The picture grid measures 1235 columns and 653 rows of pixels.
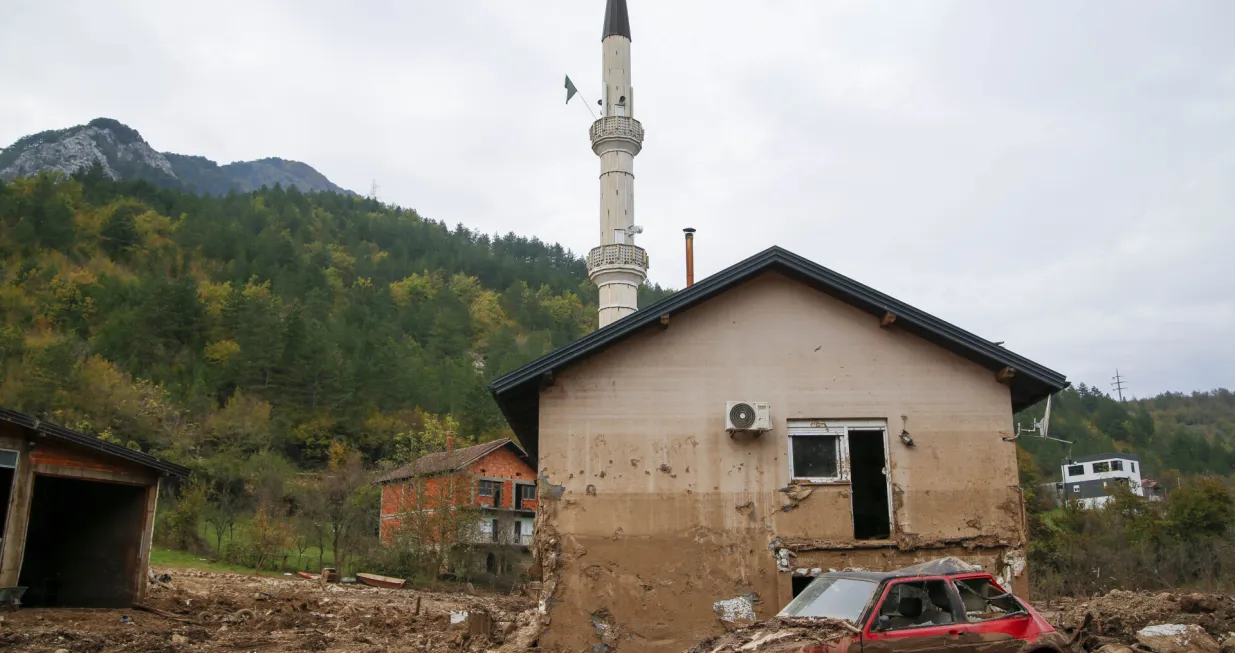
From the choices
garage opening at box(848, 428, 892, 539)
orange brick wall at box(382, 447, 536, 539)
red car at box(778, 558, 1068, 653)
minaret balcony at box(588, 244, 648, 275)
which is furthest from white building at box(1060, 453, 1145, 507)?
red car at box(778, 558, 1068, 653)

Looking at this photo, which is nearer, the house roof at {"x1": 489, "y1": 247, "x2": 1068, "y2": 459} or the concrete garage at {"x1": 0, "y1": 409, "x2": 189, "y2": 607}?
the house roof at {"x1": 489, "y1": 247, "x2": 1068, "y2": 459}

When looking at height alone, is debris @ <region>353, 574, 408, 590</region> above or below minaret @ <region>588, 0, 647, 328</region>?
below

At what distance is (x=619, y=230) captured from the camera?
145ft

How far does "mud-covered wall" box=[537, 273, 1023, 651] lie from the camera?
13.0m

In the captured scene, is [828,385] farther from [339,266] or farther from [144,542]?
[339,266]

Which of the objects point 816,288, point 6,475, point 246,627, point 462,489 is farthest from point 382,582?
point 816,288

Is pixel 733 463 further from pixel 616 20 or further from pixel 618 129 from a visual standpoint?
pixel 616 20

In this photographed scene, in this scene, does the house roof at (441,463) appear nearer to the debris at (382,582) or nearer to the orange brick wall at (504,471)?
the orange brick wall at (504,471)

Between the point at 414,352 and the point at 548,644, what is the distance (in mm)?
83275

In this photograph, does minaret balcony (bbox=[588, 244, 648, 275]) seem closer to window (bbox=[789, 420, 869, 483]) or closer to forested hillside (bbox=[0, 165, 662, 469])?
forested hillside (bbox=[0, 165, 662, 469])

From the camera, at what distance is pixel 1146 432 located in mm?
108250

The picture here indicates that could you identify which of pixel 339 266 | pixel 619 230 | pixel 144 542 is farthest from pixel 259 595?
pixel 339 266

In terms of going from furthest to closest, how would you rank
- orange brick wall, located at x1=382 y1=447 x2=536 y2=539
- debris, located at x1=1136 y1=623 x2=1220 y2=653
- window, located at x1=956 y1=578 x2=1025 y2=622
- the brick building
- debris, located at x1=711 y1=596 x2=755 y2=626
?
orange brick wall, located at x1=382 y1=447 x2=536 y2=539 → the brick building → debris, located at x1=711 y1=596 x2=755 y2=626 → debris, located at x1=1136 y1=623 x2=1220 y2=653 → window, located at x1=956 y1=578 x2=1025 y2=622

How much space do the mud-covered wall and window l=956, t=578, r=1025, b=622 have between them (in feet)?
11.1
